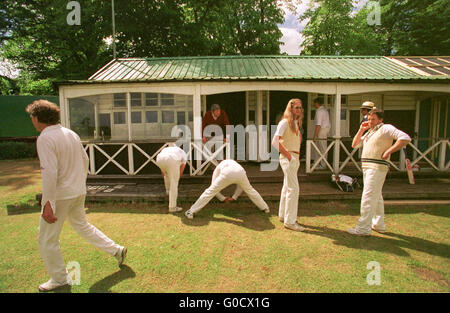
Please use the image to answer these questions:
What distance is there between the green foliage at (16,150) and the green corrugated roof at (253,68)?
8.91 metres

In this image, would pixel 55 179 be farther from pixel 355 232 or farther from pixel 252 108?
pixel 252 108

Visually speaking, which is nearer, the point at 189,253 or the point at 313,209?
the point at 189,253

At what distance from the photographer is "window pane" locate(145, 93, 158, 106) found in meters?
8.79

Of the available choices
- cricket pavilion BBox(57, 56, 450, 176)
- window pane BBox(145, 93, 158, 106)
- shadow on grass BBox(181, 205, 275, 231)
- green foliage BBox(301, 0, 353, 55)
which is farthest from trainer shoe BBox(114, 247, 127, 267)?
green foliage BBox(301, 0, 353, 55)

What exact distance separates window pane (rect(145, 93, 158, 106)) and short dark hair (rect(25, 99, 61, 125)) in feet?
21.3

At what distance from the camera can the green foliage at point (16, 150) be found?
13250 mm

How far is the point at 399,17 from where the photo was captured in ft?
67.8

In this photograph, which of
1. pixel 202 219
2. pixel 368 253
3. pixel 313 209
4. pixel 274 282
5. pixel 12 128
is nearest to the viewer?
pixel 274 282

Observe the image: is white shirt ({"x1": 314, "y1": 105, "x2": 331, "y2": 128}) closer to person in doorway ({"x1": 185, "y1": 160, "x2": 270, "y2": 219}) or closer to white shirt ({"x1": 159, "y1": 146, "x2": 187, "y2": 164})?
person in doorway ({"x1": 185, "y1": 160, "x2": 270, "y2": 219})

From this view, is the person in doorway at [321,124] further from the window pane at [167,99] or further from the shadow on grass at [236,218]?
the window pane at [167,99]

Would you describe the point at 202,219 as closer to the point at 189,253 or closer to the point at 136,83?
the point at 189,253

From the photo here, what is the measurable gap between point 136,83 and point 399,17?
81.0ft

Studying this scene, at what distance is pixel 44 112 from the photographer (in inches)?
97.2
